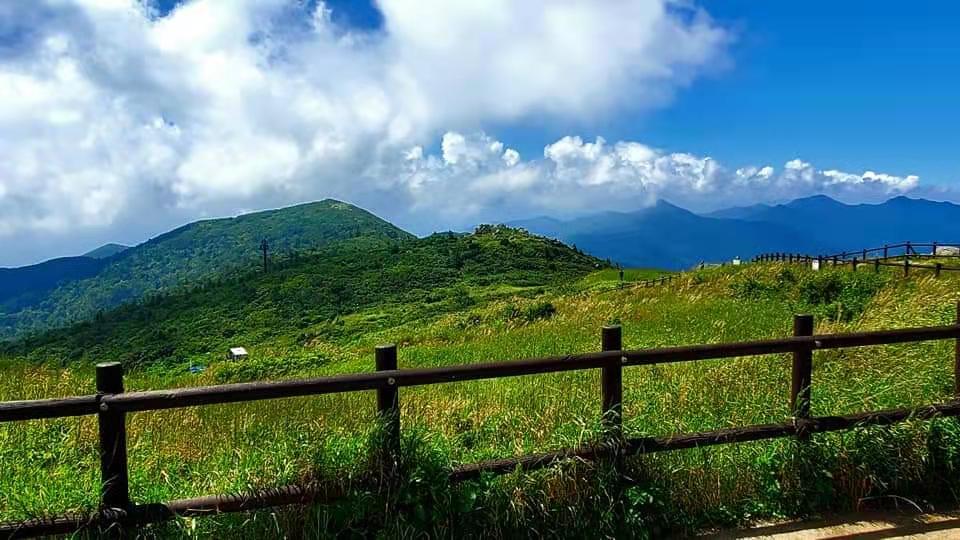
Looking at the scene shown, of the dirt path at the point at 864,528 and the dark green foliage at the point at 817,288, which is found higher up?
the dark green foliage at the point at 817,288

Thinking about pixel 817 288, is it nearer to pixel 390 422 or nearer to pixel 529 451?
pixel 529 451

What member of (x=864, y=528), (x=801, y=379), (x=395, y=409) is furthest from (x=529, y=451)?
(x=864, y=528)

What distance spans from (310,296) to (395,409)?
101091mm

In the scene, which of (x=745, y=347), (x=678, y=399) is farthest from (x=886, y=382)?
(x=745, y=347)

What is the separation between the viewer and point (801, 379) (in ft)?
17.5

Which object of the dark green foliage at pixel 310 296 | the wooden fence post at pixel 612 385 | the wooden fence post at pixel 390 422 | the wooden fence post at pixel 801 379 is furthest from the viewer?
the dark green foliage at pixel 310 296

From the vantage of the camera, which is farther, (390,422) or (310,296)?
(310,296)

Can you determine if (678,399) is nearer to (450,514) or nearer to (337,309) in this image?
(450,514)

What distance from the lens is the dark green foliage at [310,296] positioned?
8075 cm

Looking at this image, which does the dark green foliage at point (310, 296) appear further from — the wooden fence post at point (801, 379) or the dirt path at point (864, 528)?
the dirt path at point (864, 528)

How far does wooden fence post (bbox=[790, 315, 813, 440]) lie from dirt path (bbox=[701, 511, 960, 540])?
0.69 m

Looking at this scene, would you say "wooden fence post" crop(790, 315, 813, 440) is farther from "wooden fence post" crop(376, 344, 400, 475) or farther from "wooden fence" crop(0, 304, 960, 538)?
"wooden fence post" crop(376, 344, 400, 475)

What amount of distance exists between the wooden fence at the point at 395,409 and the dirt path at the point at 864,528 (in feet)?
2.22

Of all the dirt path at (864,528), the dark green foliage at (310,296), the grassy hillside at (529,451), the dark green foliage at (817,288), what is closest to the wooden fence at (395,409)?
the grassy hillside at (529,451)
